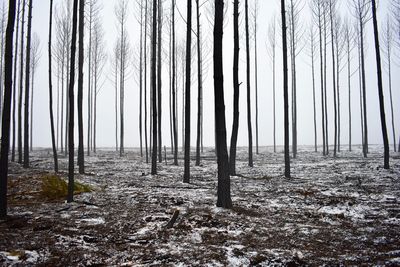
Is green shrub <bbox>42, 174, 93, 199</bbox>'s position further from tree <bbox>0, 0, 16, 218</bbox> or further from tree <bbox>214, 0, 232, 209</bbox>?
tree <bbox>214, 0, 232, 209</bbox>

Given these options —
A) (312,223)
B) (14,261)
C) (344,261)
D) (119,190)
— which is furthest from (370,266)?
(119,190)

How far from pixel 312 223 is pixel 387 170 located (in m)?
9.14

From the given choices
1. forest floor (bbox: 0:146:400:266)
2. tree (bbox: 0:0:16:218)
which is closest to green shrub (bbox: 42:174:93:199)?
forest floor (bbox: 0:146:400:266)

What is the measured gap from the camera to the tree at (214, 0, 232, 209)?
6.26m

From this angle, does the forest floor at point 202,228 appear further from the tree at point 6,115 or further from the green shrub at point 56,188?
the tree at point 6,115

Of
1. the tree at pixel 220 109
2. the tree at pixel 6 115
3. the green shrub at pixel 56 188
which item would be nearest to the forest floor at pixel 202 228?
the green shrub at pixel 56 188

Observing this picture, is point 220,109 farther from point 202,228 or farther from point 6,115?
point 6,115

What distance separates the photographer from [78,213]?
573 cm

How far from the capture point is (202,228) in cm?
479

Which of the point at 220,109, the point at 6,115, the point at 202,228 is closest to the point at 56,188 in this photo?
the point at 6,115

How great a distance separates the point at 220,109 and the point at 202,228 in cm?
289

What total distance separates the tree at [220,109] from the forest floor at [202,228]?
14.2 inches

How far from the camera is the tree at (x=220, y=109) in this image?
6.26 metres

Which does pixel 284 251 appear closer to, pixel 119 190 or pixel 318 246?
pixel 318 246
